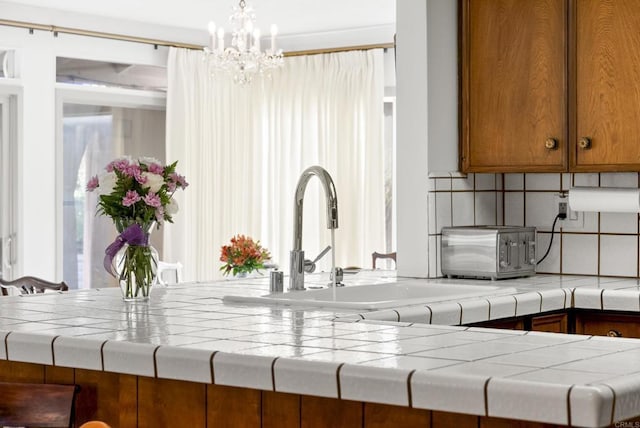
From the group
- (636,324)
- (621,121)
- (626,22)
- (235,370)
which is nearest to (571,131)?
(621,121)

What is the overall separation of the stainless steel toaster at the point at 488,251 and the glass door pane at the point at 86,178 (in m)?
3.97

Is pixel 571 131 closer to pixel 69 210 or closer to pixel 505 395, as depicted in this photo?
pixel 505 395

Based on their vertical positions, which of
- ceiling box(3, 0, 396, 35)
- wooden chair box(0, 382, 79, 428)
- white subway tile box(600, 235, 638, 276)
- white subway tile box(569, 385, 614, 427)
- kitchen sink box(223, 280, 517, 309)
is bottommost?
wooden chair box(0, 382, 79, 428)

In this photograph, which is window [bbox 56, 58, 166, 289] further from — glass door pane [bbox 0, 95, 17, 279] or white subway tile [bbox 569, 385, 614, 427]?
→ white subway tile [bbox 569, 385, 614, 427]

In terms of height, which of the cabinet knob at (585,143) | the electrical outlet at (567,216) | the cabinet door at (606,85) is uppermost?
the cabinet door at (606,85)

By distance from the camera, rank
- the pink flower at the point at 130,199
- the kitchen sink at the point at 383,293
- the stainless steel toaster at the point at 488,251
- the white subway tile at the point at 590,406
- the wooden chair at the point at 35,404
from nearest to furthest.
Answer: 1. the white subway tile at the point at 590,406
2. the wooden chair at the point at 35,404
3. the pink flower at the point at 130,199
4. the kitchen sink at the point at 383,293
5. the stainless steel toaster at the point at 488,251

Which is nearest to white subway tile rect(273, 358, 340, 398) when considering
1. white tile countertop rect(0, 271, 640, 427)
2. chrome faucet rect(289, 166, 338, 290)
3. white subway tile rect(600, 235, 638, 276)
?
white tile countertop rect(0, 271, 640, 427)

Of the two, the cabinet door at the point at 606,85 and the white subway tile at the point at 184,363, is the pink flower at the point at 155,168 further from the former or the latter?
the cabinet door at the point at 606,85

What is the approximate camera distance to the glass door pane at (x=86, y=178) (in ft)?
24.8

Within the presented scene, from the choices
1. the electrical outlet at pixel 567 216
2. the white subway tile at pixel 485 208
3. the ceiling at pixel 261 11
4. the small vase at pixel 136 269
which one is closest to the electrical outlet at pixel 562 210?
the electrical outlet at pixel 567 216

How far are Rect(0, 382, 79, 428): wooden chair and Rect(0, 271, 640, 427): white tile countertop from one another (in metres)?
→ 0.08

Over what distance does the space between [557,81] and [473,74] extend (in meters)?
0.36

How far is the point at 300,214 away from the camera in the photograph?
3398 millimetres

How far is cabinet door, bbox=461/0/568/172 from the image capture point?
3.98 meters
